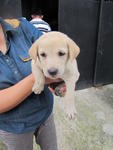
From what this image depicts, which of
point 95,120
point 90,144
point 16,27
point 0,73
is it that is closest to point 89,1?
point 95,120

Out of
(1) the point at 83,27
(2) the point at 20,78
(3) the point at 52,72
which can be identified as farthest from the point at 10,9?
(3) the point at 52,72

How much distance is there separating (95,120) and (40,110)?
74.5 inches

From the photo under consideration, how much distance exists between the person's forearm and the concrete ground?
146 centimetres

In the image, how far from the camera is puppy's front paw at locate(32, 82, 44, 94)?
138 centimetres

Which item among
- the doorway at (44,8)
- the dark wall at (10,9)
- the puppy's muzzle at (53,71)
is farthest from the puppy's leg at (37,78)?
the doorway at (44,8)

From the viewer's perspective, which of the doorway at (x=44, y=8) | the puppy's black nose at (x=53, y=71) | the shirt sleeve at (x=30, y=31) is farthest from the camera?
the doorway at (x=44, y=8)

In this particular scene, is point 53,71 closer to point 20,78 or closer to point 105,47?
point 20,78

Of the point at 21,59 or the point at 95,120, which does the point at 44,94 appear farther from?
the point at 95,120

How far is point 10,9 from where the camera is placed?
10.8ft

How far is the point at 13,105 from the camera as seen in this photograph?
1.38m

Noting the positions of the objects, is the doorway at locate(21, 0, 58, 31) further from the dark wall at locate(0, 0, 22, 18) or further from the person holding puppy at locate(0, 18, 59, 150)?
the person holding puppy at locate(0, 18, 59, 150)

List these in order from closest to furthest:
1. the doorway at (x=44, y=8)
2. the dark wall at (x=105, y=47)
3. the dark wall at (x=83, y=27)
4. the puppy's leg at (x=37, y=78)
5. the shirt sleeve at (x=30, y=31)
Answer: the puppy's leg at (x=37, y=78) → the shirt sleeve at (x=30, y=31) → the dark wall at (x=83, y=27) → the dark wall at (x=105, y=47) → the doorway at (x=44, y=8)

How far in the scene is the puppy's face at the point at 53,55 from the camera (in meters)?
1.29

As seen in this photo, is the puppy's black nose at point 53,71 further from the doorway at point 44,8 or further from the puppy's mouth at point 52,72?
the doorway at point 44,8
